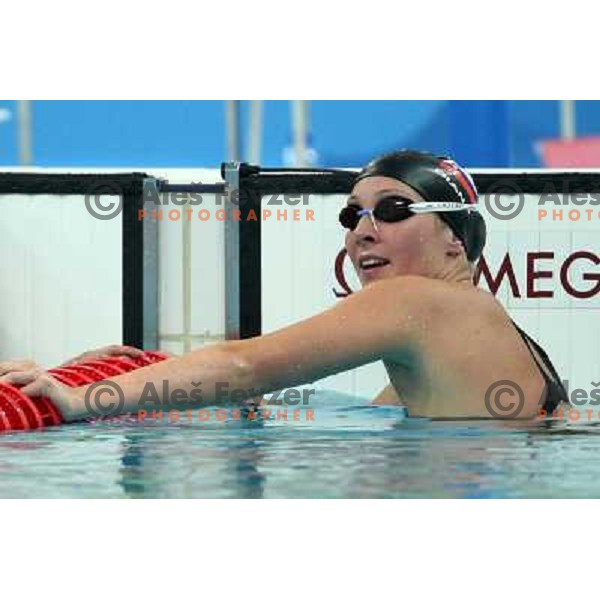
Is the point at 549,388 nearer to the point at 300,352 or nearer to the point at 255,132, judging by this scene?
the point at 300,352

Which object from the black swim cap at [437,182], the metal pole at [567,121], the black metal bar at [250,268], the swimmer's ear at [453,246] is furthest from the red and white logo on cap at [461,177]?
the metal pole at [567,121]

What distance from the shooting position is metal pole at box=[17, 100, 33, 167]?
43.5 feet

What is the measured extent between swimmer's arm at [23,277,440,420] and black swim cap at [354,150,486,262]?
39 centimetres

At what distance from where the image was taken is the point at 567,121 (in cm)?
1416

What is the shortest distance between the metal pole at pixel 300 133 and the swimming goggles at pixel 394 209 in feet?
25.5

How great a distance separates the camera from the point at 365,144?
13820 millimetres

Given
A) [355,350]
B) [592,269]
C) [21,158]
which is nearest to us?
[355,350]

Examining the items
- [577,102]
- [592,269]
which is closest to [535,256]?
[592,269]

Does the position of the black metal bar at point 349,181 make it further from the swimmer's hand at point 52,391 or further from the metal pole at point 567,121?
the metal pole at point 567,121

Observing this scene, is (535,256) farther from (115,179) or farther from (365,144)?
(365,144)

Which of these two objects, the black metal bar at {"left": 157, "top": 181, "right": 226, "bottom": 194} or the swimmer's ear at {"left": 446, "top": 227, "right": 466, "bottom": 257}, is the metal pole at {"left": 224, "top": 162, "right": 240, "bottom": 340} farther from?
the swimmer's ear at {"left": 446, "top": 227, "right": 466, "bottom": 257}

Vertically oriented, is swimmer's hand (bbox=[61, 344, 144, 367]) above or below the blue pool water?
above

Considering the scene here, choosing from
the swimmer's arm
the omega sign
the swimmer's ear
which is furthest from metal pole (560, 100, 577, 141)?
the swimmer's arm

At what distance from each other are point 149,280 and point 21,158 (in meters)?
7.22
